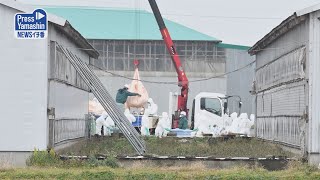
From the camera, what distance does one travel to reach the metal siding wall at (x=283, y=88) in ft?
51.9

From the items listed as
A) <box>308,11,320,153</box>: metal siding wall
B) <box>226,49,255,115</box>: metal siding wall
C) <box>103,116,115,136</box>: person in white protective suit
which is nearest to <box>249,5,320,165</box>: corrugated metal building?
<box>308,11,320,153</box>: metal siding wall

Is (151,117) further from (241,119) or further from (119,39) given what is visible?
(119,39)

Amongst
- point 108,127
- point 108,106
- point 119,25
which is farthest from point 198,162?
point 119,25

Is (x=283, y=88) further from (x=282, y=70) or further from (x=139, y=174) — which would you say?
(x=139, y=174)

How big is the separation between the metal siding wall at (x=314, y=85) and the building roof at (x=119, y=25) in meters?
29.1

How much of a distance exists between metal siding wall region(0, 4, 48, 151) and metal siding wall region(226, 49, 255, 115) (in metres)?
28.9

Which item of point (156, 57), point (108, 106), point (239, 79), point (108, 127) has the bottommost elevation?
point (108, 127)

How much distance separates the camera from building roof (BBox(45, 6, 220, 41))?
147ft

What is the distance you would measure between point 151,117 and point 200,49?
1303cm

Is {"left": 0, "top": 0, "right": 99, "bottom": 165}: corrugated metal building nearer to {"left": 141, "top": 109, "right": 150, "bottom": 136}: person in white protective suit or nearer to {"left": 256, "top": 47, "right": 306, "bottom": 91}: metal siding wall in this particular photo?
{"left": 256, "top": 47, "right": 306, "bottom": 91}: metal siding wall

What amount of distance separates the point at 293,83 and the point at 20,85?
7.47 meters

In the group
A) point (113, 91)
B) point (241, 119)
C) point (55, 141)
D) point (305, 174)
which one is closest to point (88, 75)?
point (55, 141)

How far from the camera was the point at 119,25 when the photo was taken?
47688 mm

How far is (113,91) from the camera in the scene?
41594mm
